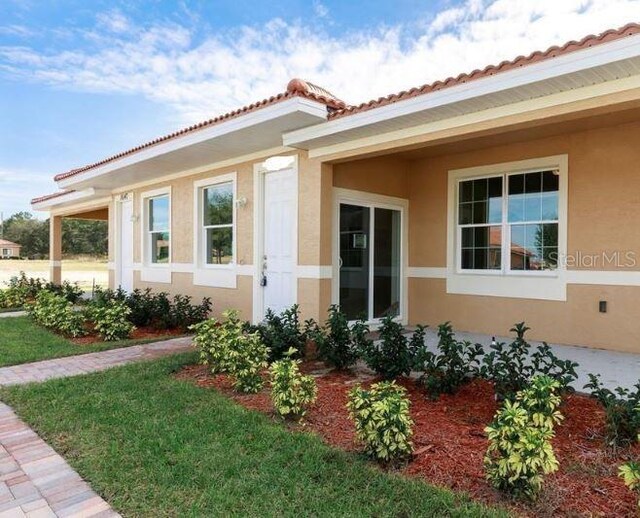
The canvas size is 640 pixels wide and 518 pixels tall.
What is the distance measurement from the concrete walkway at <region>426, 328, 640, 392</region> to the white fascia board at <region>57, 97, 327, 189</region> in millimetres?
4012

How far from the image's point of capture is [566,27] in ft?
24.0

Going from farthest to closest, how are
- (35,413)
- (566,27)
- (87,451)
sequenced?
(566,27), (35,413), (87,451)

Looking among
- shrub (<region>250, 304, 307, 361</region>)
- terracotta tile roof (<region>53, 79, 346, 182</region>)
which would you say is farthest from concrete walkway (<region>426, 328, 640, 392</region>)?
terracotta tile roof (<region>53, 79, 346, 182</region>)

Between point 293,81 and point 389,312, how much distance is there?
4.61 m

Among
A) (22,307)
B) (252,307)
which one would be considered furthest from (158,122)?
(252,307)

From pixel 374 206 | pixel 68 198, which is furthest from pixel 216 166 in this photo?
pixel 68 198

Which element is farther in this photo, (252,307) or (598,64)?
(252,307)

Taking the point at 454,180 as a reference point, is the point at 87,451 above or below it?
below

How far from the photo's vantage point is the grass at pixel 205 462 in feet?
8.93

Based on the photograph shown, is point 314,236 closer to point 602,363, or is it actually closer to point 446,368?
point 446,368

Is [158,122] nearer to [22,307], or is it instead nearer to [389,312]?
[22,307]

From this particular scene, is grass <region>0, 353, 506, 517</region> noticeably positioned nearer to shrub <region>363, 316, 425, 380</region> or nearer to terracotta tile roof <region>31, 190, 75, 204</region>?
shrub <region>363, 316, 425, 380</region>

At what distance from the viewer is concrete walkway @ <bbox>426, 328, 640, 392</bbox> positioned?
5.03 meters

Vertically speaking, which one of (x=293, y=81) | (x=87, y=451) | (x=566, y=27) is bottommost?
(x=87, y=451)
